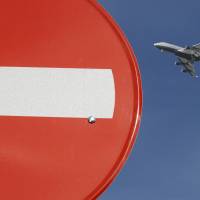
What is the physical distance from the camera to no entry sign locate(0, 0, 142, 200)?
1.06 metres

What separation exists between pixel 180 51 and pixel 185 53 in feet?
1.49

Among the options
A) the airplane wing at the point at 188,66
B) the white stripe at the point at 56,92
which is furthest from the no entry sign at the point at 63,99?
the airplane wing at the point at 188,66

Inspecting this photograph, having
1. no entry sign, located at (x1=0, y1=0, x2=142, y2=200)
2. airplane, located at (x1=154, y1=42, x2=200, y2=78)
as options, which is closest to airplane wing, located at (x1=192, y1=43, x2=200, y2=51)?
airplane, located at (x1=154, y1=42, x2=200, y2=78)

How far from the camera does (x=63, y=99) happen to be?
44.5 inches

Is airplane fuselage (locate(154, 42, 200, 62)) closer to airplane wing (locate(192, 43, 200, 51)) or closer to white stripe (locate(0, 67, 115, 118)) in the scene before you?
airplane wing (locate(192, 43, 200, 51))

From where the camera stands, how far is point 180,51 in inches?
1587

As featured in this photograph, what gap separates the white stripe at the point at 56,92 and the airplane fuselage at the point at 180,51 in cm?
3960

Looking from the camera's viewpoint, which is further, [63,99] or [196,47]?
[196,47]

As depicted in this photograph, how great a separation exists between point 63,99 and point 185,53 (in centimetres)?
4004

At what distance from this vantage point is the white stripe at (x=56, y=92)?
3.71 feet

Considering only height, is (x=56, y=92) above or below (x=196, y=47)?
below

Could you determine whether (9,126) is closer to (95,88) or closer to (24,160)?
(24,160)

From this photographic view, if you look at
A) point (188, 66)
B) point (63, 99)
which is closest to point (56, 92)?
point (63, 99)

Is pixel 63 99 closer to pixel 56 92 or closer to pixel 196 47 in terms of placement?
pixel 56 92
